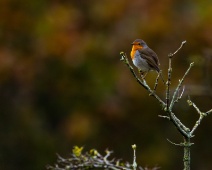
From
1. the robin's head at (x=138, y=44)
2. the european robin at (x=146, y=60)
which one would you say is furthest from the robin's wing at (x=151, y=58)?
the robin's head at (x=138, y=44)

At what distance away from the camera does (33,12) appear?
25672mm

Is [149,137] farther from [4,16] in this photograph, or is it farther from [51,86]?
[4,16]

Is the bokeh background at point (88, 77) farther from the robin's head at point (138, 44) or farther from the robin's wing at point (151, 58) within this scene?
the robin's wing at point (151, 58)

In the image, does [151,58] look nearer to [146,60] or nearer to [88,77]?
[146,60]

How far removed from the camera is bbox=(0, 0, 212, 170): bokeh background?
73.7ft

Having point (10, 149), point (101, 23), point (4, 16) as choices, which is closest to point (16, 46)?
point (4, 16)

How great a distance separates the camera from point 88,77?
23828 millimetres

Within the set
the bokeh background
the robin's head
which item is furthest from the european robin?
the bokeh background

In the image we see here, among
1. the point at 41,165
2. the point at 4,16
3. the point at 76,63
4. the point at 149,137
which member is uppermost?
the point at 4,16

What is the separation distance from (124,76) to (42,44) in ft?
9.31

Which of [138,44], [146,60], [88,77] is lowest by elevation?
[146,60]

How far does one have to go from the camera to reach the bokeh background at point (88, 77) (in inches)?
885

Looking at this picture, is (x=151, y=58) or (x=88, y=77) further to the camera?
(x=88, y=77)

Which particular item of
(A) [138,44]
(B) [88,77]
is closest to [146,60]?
(A) [138,44]
